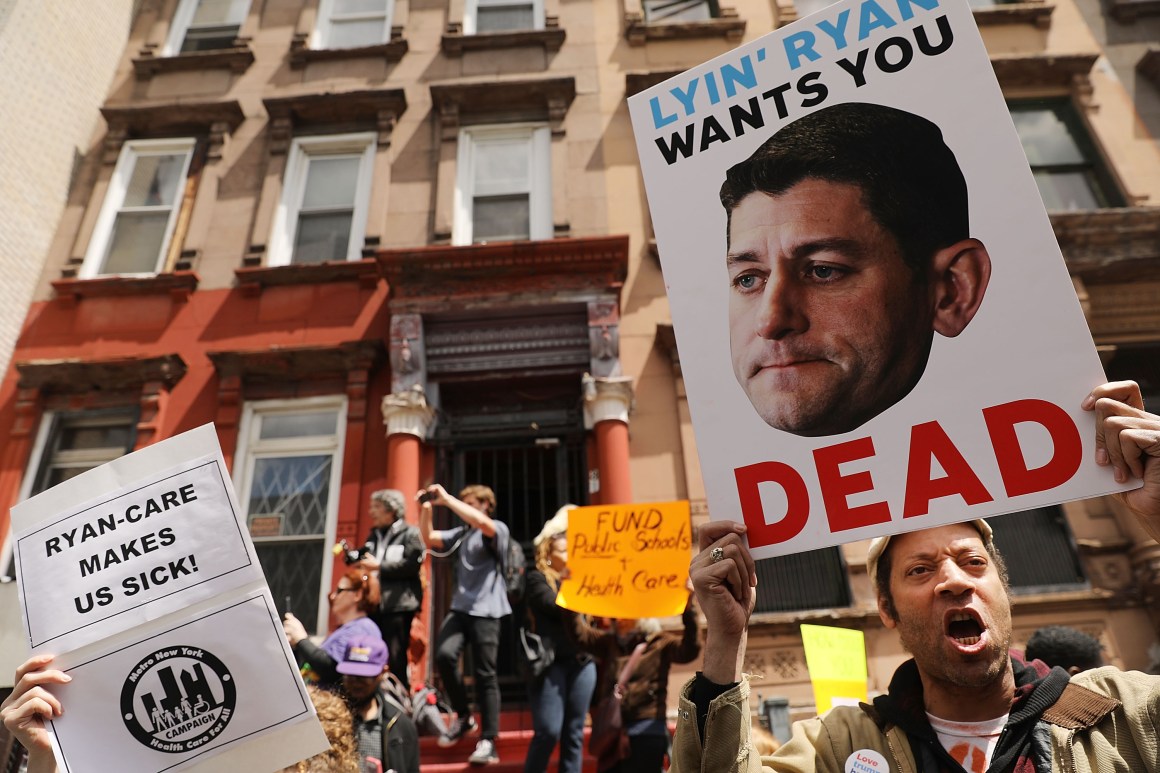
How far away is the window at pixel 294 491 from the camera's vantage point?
7.68 m

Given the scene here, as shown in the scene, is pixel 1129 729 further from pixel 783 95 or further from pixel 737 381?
pixel 783 95

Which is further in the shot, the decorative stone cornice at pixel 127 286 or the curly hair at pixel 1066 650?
the decorative stone cornice at pixel 127 286

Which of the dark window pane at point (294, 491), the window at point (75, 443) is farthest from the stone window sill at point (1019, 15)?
the window at point (75, 443)

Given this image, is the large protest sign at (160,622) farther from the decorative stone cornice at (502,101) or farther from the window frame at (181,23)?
the window frame at (181,23)

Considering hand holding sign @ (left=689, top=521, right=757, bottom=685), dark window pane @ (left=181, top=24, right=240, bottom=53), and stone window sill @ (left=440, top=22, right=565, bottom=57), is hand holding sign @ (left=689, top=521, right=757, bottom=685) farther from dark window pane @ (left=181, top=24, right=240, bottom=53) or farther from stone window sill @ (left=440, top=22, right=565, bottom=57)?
dark window pane @ (left=181, top=24, right=240, bottom=53)

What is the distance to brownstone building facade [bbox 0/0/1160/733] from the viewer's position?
25.2ft

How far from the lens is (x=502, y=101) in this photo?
1001 centimetres

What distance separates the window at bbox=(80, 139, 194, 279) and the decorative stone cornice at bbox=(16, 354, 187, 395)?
1430 millimetres

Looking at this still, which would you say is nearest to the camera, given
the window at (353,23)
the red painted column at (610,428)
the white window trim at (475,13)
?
the red painted column at (610,428)

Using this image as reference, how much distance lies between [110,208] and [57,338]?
6.57ft

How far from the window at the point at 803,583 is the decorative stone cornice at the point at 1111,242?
14.1 ft

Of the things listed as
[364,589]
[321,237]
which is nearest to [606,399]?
[364,589]

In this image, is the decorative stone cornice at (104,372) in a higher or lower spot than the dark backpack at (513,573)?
higher

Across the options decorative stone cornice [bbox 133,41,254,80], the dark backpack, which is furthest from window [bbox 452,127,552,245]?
the dark backpack
